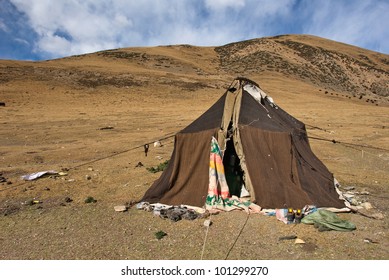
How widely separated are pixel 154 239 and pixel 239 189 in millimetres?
3075

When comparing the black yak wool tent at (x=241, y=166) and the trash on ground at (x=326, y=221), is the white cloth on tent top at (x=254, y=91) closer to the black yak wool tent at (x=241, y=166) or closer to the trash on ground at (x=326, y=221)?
the black yak wool tent at (x=241, y=166)

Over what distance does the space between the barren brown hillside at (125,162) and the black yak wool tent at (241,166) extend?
2.50 ft

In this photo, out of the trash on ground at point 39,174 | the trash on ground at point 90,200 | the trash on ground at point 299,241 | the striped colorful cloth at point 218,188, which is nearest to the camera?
the trash on ground at point 299,241

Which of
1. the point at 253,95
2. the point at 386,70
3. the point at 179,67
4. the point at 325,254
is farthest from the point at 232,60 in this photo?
the point at 325,254

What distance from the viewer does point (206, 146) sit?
8.96 m

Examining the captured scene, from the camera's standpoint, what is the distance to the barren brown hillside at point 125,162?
6.68m

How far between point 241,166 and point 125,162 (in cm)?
720

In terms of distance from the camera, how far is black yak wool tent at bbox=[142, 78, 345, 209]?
8398 mm

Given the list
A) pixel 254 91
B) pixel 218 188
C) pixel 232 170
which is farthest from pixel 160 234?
pixel 254 91

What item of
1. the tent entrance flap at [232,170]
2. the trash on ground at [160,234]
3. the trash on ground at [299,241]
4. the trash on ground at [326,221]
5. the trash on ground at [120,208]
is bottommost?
the trash on ground at [160,234]

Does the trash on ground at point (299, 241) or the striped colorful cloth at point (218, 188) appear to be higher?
the striped colorful cloth at point (218, 188)

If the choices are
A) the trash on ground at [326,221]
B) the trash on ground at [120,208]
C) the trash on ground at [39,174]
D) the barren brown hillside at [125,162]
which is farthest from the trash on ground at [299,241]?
the trash on ground at [39,174]
